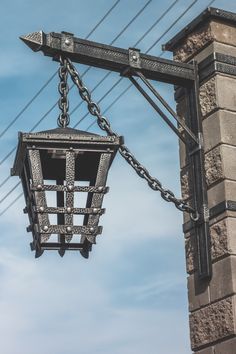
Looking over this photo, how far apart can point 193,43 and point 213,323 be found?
256 centimetres

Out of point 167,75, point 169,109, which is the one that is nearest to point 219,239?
point 169,109

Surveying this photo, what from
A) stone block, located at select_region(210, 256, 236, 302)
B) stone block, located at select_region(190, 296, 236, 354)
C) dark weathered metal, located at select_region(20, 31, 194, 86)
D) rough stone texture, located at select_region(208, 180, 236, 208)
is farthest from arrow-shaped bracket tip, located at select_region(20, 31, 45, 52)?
stone block, located at select_region(190, 296, 236, 354)

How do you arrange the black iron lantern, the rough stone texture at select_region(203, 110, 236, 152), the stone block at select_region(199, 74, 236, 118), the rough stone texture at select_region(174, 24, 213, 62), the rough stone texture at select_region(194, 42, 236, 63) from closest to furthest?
the black iron lantern, the rough stone texture at select_region(203, 110, 236, 152), the stone block at select_region(199, 74, 236, 118), the rough stone texture at select_region(194, 42, 236, 63), the rough stone texture at select_region(174, 24, 213, 62)

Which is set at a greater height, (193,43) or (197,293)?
(193,43)

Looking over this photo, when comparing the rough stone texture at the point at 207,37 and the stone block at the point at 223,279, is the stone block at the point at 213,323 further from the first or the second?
the rough stone texture at the point at 207,37

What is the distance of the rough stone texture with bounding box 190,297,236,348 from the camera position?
5711mm

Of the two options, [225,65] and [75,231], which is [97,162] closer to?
[75,231]

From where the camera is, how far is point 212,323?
590 centimetres

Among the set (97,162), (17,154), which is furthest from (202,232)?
(17,154)

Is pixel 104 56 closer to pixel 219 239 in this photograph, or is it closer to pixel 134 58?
pixel 134 58

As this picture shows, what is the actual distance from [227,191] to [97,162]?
140cm

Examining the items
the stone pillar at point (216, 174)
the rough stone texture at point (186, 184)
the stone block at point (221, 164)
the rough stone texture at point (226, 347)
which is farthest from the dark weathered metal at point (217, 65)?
the rough stone texture at point (226, 347)

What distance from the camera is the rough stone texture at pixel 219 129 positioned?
6.23 metres

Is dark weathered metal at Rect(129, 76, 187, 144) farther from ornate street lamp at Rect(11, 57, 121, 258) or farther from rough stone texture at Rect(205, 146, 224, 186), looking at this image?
ornate street lamp at Rect(11, 57, 121, 258)
